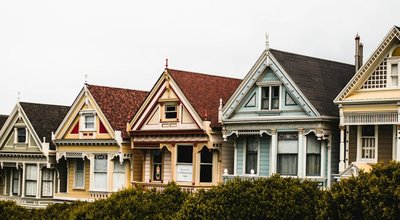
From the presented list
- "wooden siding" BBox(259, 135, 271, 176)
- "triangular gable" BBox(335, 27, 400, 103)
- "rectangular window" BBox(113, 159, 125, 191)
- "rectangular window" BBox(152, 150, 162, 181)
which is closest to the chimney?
"triangular gable" BBox(335, 27, 400, 103)

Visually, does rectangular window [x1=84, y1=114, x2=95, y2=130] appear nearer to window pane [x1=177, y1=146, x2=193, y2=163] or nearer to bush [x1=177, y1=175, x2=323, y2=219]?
window pane [x1=177, y1=146, x2=193, y2=163]

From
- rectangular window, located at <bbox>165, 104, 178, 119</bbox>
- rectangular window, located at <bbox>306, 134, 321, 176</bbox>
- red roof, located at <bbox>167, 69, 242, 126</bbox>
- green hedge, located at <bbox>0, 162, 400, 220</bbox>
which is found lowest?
green hedge, located at <bbox>0, 162, 400, 220</bbox>

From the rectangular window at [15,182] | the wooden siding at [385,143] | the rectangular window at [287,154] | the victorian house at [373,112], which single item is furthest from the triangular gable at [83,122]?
the wooden siding at [385,143]

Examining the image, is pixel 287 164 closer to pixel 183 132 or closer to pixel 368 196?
pixel 183 132

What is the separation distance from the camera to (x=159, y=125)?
52.3 metres

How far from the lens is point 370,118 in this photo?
4219cm

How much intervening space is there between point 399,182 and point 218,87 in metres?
21.1

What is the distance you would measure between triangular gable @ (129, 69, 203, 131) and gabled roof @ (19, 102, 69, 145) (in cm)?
927

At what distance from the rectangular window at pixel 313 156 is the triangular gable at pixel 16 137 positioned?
20828mm

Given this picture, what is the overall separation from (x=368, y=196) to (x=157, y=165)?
70.7ft

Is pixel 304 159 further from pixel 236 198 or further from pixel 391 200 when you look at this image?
pixel 391 200

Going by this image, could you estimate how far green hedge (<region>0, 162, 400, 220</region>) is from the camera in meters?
34.0

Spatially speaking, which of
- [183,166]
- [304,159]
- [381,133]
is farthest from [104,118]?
[381,133]

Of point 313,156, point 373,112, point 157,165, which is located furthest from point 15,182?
point 373,112
